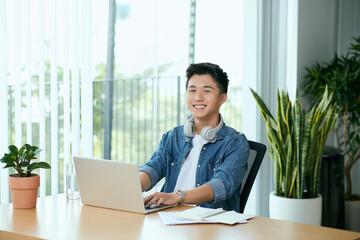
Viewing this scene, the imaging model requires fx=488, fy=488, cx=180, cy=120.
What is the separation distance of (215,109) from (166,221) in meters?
0.89

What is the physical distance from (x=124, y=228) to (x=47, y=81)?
1546 millimetres

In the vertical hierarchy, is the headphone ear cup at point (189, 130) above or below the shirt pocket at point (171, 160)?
above

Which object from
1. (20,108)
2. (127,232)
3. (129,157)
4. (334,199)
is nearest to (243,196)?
(127,232)

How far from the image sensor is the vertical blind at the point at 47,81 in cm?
275

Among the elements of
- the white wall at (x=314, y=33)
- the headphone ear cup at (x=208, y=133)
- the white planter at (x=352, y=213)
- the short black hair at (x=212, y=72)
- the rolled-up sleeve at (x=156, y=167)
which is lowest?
the white planter at (x=352, y=213)

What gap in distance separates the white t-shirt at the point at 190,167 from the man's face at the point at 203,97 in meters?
0.12

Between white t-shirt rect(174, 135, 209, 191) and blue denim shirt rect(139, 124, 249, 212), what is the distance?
0.02 metres

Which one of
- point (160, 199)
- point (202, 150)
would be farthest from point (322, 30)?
point (160, 199)

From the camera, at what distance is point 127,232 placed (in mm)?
1597

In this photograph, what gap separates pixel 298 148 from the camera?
10.9 feet

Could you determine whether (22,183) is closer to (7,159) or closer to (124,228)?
(7,159)

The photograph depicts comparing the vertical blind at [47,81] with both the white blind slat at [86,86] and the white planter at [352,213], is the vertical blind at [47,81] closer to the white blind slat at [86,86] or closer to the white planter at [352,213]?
the white blind slat at [86,86]

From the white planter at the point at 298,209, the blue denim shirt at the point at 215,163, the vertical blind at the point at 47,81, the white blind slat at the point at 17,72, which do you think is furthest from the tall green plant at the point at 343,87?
the white blind slat at the point at 17,72

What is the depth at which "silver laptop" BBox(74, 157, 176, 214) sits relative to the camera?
6.05ft
